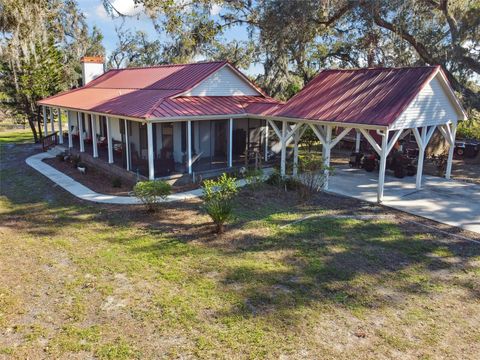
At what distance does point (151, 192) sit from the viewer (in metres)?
11.4

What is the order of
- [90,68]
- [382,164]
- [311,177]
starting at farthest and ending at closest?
1. [90,68]
2. [311,177]
3. [382,164]

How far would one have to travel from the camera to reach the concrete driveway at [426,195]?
11.7 m

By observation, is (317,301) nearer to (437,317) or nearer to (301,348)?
(301,348)

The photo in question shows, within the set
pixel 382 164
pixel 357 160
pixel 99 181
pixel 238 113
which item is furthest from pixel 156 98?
pixel 357 160

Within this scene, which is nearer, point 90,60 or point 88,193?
point 88,193

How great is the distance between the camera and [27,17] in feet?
40.4

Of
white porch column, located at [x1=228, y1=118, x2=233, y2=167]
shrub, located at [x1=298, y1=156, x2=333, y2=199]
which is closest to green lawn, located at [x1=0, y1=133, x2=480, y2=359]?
shrub, located at [x1=298, y1=156, x2=333, y2=199]

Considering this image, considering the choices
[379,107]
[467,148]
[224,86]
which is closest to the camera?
[379,107]

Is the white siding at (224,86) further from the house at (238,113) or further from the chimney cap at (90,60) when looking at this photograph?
the chimney cap at (90,60)

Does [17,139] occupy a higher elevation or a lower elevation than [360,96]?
lower

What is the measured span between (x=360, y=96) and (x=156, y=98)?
7883 mm

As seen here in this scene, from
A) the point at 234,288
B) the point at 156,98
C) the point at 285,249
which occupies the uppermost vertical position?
the point at 156,98

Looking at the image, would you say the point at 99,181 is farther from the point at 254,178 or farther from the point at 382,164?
the point at 382,164

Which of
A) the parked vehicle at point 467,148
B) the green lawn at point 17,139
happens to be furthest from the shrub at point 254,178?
the green lawn at point 17,139
